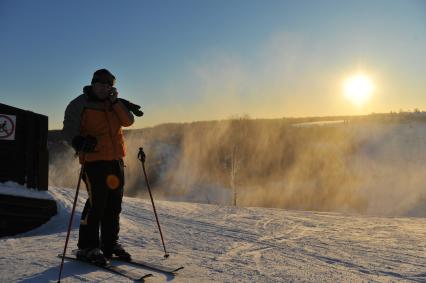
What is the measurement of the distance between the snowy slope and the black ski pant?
0.37m

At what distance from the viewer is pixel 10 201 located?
6902 mm

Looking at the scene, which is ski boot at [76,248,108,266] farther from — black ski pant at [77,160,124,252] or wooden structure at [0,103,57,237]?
wooden structure at [0,103,57,237]

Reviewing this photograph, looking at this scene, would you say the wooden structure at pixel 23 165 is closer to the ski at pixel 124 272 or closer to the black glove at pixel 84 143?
the ski at pixel 124 272

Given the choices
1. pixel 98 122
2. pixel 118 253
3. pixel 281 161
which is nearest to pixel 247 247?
pixel 118 253

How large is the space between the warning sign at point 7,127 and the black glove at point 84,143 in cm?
364

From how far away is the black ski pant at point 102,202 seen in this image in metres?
4.33

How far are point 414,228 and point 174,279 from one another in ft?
16.7

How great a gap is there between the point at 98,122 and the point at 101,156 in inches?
13.8

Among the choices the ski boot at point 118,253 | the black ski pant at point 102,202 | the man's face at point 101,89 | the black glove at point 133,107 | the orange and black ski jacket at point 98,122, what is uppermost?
the man's face at point 101,89

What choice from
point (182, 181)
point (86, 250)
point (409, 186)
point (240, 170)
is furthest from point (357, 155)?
point (86, 250)

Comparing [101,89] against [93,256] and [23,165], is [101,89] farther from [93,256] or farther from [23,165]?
[23,165]

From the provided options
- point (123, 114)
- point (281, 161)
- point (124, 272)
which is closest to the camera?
point (124, 272)

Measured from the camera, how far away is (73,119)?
4.21m

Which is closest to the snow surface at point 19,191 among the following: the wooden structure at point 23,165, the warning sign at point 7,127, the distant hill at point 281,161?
the wooden structure at point 23,165
